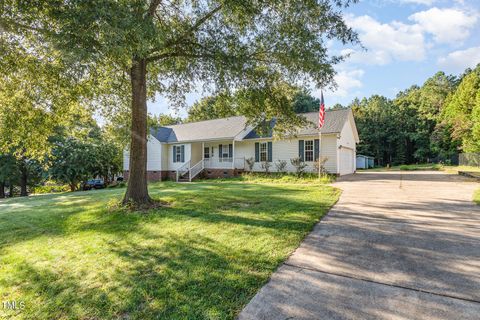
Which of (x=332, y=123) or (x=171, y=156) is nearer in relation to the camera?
(x=332, y=123)

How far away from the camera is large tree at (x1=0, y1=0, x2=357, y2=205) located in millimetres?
4383

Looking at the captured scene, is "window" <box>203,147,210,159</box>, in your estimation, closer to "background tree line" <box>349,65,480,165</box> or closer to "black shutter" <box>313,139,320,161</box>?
"black shutter" <box>313,139,320,161</box>

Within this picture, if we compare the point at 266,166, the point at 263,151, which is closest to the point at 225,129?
the point at 263,151

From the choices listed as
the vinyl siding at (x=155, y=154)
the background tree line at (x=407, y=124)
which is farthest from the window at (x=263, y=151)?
the background tree line at (x=407, y=124)

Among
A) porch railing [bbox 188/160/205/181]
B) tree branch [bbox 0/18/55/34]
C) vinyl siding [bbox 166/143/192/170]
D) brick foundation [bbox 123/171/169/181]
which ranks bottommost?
brick foundation [bbox 123/171/169/181]

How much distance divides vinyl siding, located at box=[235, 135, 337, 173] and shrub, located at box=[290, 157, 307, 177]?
15.7 inches

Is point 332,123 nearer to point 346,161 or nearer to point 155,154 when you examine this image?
point 346,161


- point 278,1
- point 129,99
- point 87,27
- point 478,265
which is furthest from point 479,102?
point 87,27

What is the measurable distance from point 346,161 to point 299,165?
179 inches

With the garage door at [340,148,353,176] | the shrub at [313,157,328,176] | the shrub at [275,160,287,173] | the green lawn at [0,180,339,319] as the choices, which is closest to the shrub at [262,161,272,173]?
the shrub at [275,160,287,173]

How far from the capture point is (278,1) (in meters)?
6.40

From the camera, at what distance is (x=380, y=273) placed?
3.04m

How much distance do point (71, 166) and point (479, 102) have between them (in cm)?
3386

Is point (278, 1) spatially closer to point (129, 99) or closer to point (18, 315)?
point (129, 99)
